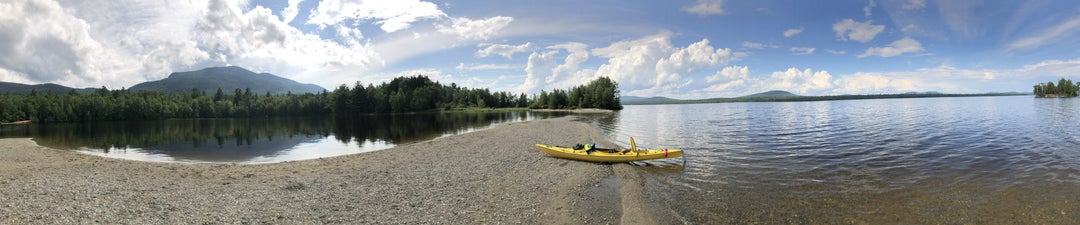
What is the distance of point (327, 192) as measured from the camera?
603 inches

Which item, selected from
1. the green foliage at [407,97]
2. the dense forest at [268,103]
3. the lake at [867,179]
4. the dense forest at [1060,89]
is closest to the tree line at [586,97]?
the dense forest at [268,103]

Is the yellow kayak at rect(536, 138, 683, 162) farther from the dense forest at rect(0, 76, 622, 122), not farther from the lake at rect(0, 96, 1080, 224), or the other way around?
the dense forest at rect(0, 76, 622, 122)

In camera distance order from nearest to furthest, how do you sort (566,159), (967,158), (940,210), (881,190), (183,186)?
1. (940,210)
2. (881,190)
3. (183,186)
4. (967,158)
5. (566,159)

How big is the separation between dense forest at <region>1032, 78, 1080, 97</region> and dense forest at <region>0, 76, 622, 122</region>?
169m

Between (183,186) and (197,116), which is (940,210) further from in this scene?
(197,116)

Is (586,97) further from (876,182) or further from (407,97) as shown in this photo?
(876,182)

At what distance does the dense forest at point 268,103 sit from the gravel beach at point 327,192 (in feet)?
405

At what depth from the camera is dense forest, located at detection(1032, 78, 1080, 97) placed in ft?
520

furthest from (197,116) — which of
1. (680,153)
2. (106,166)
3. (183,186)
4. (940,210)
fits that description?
(940,210)

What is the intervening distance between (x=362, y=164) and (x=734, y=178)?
17953 mm

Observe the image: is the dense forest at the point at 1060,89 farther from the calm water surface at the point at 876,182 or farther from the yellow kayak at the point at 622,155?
the yellow kayak at the point at 622,155

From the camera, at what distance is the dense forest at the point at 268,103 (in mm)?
116875

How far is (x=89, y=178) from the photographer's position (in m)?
17.5

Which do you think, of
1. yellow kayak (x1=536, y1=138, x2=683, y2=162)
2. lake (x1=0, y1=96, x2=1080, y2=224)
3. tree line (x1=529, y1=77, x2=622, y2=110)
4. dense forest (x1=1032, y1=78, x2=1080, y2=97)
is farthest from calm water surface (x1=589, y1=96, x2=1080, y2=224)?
dense forest (x1=1032, y1=78, x2=1080, y2=97)
